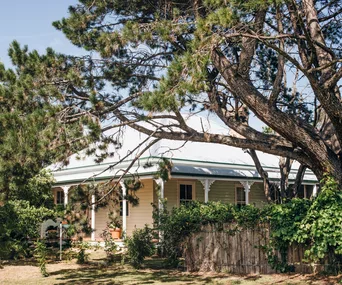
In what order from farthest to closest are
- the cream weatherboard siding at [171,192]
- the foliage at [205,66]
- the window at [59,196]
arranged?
the window at [59,196] < the cream weatherboard siding at [171,192] < the foliage at [205,66]

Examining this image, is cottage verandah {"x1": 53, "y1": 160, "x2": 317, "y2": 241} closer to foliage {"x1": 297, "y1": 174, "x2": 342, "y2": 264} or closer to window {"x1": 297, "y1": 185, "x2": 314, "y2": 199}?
window {"x1": 297, "y1": 185, "x2": 314, "y2": 199}

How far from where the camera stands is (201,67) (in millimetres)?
10344

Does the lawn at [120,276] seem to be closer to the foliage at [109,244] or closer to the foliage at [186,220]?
the foliage at [109,244]

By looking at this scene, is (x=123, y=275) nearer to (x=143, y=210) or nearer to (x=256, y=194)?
(x=143, y=210)

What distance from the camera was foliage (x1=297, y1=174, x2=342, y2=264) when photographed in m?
11.5

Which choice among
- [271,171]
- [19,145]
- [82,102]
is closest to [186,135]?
[82,102]

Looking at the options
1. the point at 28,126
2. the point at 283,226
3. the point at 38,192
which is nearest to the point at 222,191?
the point at 38,192

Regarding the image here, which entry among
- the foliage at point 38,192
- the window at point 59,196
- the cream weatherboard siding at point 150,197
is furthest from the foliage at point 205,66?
the window at point 59,196

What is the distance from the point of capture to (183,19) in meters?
12.4

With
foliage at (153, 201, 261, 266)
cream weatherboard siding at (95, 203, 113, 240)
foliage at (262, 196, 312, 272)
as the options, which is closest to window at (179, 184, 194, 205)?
cream weatherboard siding at (95, 203, 113, 240)

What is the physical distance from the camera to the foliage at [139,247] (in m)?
15.2

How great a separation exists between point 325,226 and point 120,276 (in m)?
5.48

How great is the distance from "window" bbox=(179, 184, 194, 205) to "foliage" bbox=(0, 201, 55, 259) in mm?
6649

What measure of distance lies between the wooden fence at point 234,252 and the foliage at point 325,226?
544 millimetres
